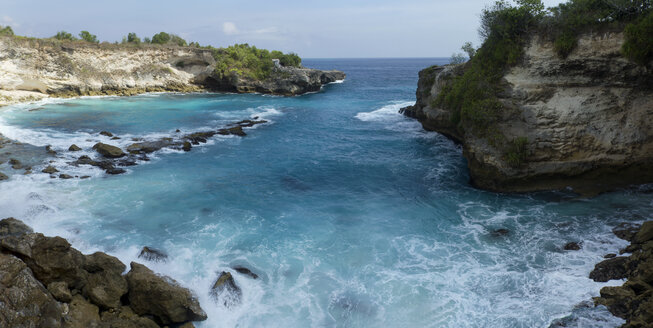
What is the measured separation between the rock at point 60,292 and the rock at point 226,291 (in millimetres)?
4027

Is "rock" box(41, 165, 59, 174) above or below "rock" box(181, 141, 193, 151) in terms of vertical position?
below

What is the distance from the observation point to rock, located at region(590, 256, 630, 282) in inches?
500

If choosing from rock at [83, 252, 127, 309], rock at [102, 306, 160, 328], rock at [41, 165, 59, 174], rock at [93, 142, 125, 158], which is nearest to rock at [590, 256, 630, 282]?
rock at [102, 306, 160, 328]

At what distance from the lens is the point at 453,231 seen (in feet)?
55.0

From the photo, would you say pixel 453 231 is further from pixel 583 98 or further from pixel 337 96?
pixel 337 96

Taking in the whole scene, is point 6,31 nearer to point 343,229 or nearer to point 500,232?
point 343,229

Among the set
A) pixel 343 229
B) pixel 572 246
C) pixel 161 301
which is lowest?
pixel 343 229

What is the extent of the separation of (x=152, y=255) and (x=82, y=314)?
3908mm

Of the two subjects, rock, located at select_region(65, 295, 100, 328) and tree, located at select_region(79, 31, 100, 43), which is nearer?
rock, located at select_region(65, 295, 100, 328)

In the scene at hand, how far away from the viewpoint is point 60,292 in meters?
10.6

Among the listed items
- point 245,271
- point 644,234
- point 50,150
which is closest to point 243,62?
point 50,150

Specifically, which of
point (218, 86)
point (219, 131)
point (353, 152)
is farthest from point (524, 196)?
point (218, 86)

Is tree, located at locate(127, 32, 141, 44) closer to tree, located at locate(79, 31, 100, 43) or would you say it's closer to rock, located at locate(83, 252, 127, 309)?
tree, located at locate(79, 31, 100, 43)

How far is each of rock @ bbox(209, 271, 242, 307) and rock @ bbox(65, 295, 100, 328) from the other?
336 centimetres
